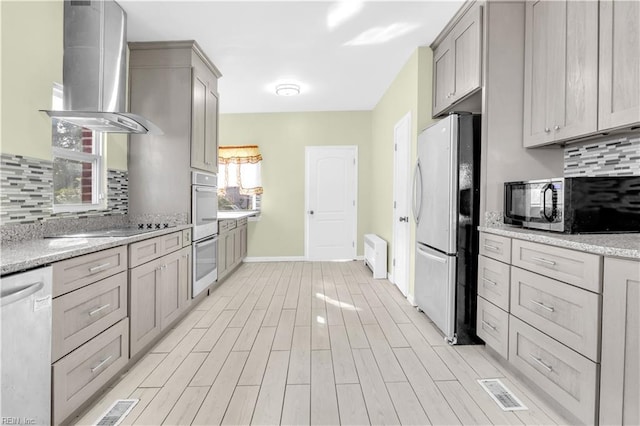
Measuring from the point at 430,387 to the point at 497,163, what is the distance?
1.64 meters

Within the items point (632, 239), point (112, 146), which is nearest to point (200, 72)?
point (112, 146)

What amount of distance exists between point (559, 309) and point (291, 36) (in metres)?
3.05

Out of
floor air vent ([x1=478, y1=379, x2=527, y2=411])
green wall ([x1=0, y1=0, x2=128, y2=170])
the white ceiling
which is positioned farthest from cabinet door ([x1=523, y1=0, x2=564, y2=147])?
green wall ([x1=0, y1=0, x2=128, y2=170])

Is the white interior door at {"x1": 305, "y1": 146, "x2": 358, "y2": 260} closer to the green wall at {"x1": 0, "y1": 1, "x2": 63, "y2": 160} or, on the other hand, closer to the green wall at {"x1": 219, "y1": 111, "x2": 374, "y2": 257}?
the green wall at {"x1": 219, "y1": 111, "x2": 374, "y2": 257}

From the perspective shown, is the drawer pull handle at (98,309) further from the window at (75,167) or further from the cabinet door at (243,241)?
the cabinet door at (243,241)

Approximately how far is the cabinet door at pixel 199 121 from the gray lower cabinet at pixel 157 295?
3.14 feet

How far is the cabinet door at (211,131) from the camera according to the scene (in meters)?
3.71

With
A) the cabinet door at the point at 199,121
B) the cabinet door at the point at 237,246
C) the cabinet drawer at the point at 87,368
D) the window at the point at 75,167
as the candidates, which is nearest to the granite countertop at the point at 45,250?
the cabinet drawer at the point at 87,368

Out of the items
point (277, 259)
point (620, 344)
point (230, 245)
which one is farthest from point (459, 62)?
point (277, 259)

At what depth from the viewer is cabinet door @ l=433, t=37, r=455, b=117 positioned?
2949mm

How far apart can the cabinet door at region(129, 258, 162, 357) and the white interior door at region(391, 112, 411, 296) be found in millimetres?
2523

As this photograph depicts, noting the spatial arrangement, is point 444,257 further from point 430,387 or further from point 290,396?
point 290,396

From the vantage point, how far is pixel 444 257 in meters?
2.60

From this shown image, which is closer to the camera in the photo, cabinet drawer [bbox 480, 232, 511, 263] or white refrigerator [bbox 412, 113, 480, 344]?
cabinet drawer [bbox 480, 232, 511, 263]
